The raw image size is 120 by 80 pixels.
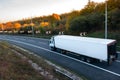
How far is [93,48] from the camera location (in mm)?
22047

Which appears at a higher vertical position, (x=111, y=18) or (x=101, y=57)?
(x=111, y=18)

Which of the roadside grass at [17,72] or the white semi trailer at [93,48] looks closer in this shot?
the roadside grass at [17,72]

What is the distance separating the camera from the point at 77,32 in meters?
50.0

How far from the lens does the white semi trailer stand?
812 inches

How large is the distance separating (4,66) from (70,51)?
1182 centimetres

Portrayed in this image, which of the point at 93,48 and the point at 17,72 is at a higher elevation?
the point at 93,48

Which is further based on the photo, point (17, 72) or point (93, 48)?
point (93, 48)

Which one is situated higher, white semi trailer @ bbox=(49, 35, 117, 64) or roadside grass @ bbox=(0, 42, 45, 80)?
white semi trailer @ bbox=(49, 35, 117, 64)

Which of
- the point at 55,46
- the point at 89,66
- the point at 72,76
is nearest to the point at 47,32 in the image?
the point at 55,46

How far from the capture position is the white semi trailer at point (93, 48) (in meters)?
20.6

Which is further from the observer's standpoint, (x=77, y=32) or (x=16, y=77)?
(x=77, y=32)

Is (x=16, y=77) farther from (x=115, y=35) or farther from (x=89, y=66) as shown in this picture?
(x=115, y=35)

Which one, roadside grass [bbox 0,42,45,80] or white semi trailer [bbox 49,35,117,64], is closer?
roadside grass [bbox 0,42,45,80]

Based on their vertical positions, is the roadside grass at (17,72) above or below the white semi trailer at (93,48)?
below
